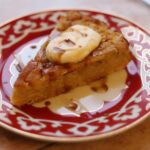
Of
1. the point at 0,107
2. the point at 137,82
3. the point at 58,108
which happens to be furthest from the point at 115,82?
the point at 0,107

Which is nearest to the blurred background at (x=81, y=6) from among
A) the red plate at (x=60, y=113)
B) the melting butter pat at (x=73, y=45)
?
the red plate at (x=60, y=113)

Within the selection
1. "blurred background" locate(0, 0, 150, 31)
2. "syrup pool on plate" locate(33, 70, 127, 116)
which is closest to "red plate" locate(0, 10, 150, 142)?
"syrup pool on plate" locate(33, 70, 127, 116)

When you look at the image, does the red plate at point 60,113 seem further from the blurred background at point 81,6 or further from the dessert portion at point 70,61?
the blurred background at point 81,6

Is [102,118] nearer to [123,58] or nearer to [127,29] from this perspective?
[123,58]

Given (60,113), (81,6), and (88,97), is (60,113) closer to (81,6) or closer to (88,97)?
(88,97)

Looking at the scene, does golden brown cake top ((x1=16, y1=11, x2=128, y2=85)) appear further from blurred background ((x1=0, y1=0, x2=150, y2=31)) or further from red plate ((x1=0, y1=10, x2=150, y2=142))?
blurred background ((x1=0, y1=0, x2=150, y2=31))

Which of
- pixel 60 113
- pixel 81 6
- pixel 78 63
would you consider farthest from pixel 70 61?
pixel 81 6
